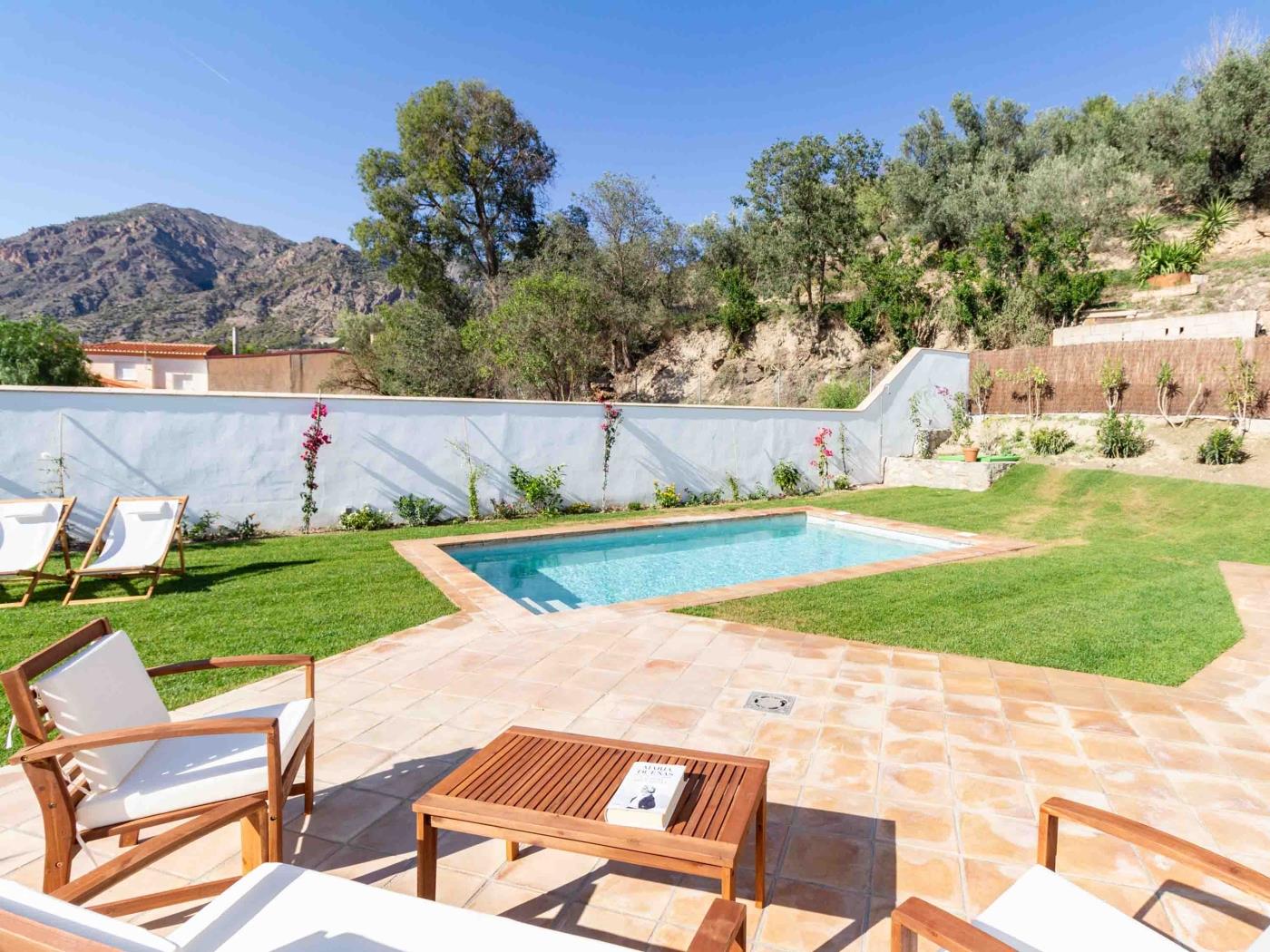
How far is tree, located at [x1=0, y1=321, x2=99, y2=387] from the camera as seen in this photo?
21.2 meters

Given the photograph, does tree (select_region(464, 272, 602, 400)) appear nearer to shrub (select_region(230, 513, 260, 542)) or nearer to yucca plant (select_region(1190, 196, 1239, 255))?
shrub (select_region(230, 513, 260, 542))

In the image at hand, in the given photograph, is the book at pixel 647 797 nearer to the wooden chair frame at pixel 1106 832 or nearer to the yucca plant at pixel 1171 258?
the wooden chair frame at pixel 1106 832

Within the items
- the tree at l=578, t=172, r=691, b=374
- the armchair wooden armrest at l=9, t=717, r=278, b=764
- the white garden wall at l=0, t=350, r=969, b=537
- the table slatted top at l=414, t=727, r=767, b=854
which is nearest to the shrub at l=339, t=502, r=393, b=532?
the white garden wall at l=0, t=350, r=969, b=537

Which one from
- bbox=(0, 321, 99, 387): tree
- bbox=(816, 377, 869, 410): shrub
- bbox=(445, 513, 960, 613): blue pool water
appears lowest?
bbox=(445, 513, 960, 613): blue pool water

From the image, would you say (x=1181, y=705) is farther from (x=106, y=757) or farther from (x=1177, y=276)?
(x=1177, y=276)

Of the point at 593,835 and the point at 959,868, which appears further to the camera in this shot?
the point at 959,868

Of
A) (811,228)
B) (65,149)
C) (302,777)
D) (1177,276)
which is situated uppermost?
(65,149)

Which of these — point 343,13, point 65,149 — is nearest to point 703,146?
point 343,13

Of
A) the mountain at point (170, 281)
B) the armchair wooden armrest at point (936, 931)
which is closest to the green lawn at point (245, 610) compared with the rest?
the armchair wooden armrest at point (936, 931)

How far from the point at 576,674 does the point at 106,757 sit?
2.68m

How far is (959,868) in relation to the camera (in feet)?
8.29

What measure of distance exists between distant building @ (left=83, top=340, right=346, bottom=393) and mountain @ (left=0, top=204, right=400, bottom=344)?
14.2 meters

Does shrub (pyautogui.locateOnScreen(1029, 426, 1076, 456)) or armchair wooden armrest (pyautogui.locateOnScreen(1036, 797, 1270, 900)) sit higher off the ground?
shrub (pyautogui.locateOnScreen(1029, 426, 1076, 456))

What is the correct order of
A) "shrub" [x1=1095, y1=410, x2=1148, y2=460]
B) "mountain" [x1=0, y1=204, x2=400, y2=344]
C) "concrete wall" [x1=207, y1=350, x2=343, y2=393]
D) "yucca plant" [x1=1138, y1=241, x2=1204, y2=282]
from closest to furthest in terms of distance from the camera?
"shrub" [x1=1095, y1=410, x2=1148, y2=460], "yucca plant" [x1=1138, y1=241, x2=1204, y2=282], "concrete wall" [x1=207, y1=350, x2=343, y2=393], "mountain" [x1=0, y1=204, x2=400, y2=344]
